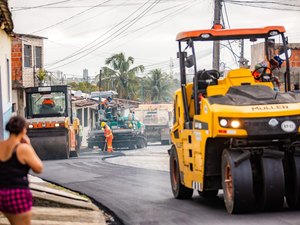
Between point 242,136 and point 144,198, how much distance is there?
3.56 m

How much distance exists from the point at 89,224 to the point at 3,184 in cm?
388

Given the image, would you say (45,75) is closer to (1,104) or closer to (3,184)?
(1,104)

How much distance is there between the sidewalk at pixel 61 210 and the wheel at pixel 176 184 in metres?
1.60

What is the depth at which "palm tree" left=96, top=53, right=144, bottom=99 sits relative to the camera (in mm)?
69625

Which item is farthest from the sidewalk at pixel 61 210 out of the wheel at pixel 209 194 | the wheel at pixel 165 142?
the wheel at pixel 165 142

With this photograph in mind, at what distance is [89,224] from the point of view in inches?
420

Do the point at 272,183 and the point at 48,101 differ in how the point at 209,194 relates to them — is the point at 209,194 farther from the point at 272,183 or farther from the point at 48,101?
the point at 48,101

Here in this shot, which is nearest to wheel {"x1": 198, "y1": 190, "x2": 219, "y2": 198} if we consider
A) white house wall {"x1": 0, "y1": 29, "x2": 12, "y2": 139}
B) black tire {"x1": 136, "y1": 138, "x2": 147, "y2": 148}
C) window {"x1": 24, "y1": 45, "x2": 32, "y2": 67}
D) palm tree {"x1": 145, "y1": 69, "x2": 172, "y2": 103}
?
white house wall {"x1": 0, "y1": 29, "x2": 12, "y2": 139}

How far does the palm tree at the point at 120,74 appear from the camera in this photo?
69.6 meters

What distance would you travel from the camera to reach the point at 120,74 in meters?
69.9

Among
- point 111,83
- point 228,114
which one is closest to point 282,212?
point 228,114

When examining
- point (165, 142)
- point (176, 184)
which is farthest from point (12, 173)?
point (165, 142)

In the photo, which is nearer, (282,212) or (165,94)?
(282,212)

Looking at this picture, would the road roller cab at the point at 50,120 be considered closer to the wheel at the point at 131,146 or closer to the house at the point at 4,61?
the house at the point at 4,61
